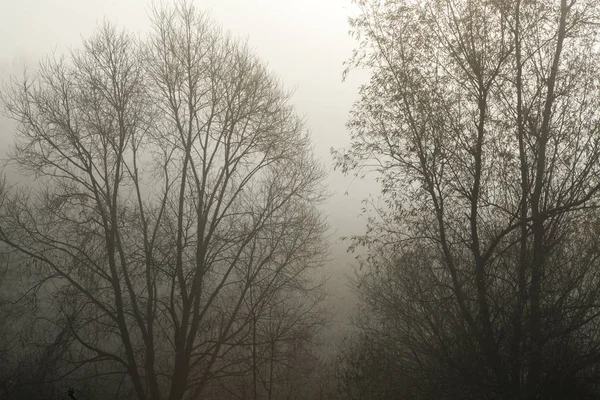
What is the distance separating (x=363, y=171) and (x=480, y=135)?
→ 2.82 metres

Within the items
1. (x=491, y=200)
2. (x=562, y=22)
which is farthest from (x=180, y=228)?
(x=562, y=22)

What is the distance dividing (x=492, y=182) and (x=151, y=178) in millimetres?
11648

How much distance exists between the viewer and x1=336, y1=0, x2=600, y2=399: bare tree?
1205 cm

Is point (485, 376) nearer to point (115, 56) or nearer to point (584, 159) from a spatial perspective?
point (584, 159)

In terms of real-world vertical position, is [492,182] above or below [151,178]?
below

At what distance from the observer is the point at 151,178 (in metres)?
19.6

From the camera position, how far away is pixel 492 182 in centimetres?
1270

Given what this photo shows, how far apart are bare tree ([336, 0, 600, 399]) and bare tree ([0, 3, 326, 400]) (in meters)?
5.78

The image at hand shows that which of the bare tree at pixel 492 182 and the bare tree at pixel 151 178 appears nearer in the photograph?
the bare tree at pixel 492 182

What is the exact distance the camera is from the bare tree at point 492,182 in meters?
12.0

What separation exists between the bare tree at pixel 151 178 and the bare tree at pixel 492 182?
5.78 meters

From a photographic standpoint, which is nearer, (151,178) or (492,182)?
(492,182)

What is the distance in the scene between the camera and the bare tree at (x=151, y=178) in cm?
1720

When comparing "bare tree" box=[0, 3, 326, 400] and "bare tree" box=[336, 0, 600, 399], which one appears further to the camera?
"bare tree" box=[0, 3, 326, 400]
